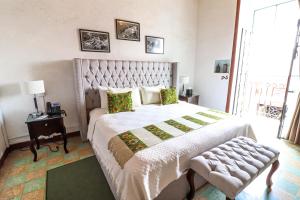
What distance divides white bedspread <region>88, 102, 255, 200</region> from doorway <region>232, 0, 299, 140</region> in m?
1.93

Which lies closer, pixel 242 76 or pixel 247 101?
pixel 242 76

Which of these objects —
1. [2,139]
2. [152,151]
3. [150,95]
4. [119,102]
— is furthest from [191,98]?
[2,139]

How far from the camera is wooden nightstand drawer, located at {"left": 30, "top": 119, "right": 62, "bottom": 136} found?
218cm

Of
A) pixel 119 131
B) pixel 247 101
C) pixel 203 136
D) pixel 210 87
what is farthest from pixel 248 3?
pixel 119 131

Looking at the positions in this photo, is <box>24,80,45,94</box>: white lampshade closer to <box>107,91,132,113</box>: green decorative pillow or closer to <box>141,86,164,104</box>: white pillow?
<box>107,91,132,113</box>: green decorative pillow

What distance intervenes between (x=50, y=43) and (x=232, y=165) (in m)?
3.12

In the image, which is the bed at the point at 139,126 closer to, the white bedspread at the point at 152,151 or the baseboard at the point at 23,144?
the white bedspread at the point at 152,151

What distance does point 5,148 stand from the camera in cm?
236

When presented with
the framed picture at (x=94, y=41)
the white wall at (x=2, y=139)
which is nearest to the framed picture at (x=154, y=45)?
the framed picture at (x=94, y=41)

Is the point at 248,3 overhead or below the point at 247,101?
overhead

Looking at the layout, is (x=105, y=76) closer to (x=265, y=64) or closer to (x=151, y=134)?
(x=151, y=134)

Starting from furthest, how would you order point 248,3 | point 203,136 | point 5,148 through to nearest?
point 248,3, point 5,148, point 203,136

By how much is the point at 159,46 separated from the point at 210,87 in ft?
5.70

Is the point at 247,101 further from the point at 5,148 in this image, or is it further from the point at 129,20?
the point at 5,148
